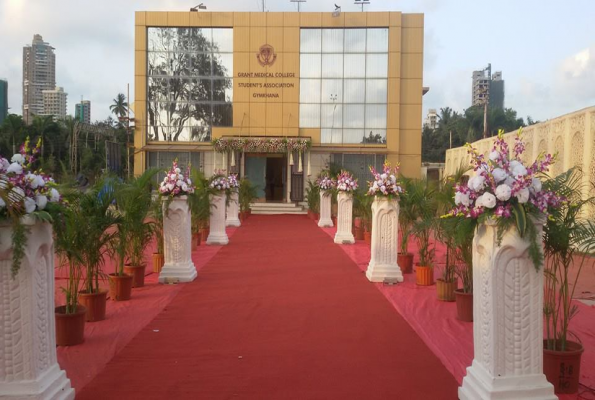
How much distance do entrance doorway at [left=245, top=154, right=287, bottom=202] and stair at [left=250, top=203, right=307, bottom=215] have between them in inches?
100

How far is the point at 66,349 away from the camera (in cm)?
523

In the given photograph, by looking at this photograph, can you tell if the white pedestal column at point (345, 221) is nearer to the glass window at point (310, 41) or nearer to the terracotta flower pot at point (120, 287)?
the terracotta flower pot at point (120, 287)

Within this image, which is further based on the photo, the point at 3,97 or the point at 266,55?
the point at 3,97

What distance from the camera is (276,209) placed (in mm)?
28672

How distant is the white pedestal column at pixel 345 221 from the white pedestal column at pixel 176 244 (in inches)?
267

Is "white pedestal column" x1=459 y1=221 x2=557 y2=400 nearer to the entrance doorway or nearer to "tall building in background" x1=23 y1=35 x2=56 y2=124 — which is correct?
the entrance doorway

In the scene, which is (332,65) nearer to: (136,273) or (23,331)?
(136,273)

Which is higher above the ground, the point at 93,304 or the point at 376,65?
the point at 376,65

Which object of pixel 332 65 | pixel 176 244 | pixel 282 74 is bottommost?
pixel 176 244

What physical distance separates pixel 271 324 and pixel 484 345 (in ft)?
9.35

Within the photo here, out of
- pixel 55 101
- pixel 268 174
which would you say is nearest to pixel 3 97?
pixel 55 101

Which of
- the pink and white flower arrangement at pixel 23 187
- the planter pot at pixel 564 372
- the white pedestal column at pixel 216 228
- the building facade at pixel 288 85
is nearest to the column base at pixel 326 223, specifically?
the white pedestal column at pixel 216 228

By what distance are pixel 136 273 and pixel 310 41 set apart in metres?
23.8

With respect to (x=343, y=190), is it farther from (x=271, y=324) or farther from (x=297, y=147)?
(x=297, y=147)
